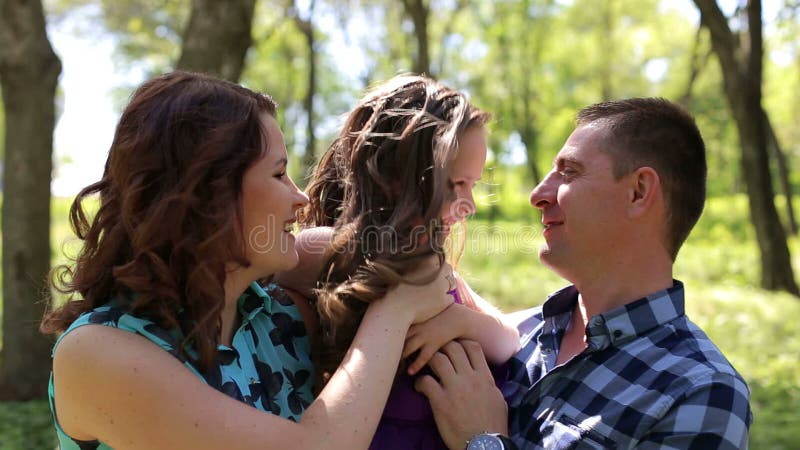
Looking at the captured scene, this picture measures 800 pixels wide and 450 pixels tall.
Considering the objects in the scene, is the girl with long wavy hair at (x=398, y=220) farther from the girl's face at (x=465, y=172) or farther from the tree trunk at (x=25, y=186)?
the tree trunk at (x=25, y=186)

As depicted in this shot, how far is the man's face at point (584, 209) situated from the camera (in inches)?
101

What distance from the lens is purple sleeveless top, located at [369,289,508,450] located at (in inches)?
86.2

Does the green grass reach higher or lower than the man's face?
lower

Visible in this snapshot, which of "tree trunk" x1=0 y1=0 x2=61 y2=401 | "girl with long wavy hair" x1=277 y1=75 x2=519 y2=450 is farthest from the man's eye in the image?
"tree trunk" x1=0 y1=0 x2=61 y2=401

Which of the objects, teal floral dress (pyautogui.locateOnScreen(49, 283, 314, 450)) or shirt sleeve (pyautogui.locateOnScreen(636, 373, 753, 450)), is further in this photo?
shirt sleeve (pyautogui.locateOnScreen(636, 373, 753, 450))

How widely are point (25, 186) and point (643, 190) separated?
5.32 meters

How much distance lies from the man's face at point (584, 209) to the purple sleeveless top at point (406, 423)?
2.22ft

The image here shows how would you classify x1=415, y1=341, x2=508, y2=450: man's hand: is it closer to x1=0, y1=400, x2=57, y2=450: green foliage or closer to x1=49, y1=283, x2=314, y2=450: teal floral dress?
x1=49, y1=283, x2=314, y2=450: teal floral dress

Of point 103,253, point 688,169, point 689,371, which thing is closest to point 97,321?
point 103,253

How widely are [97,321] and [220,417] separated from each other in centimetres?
37

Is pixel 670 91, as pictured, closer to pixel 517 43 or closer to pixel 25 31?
Result: pixel 517 43

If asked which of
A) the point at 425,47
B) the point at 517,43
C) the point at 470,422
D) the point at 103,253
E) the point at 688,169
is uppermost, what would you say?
the point at 517,43

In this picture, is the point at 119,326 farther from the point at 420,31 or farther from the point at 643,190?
the point at 420,31

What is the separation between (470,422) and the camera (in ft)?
A: 7.16
